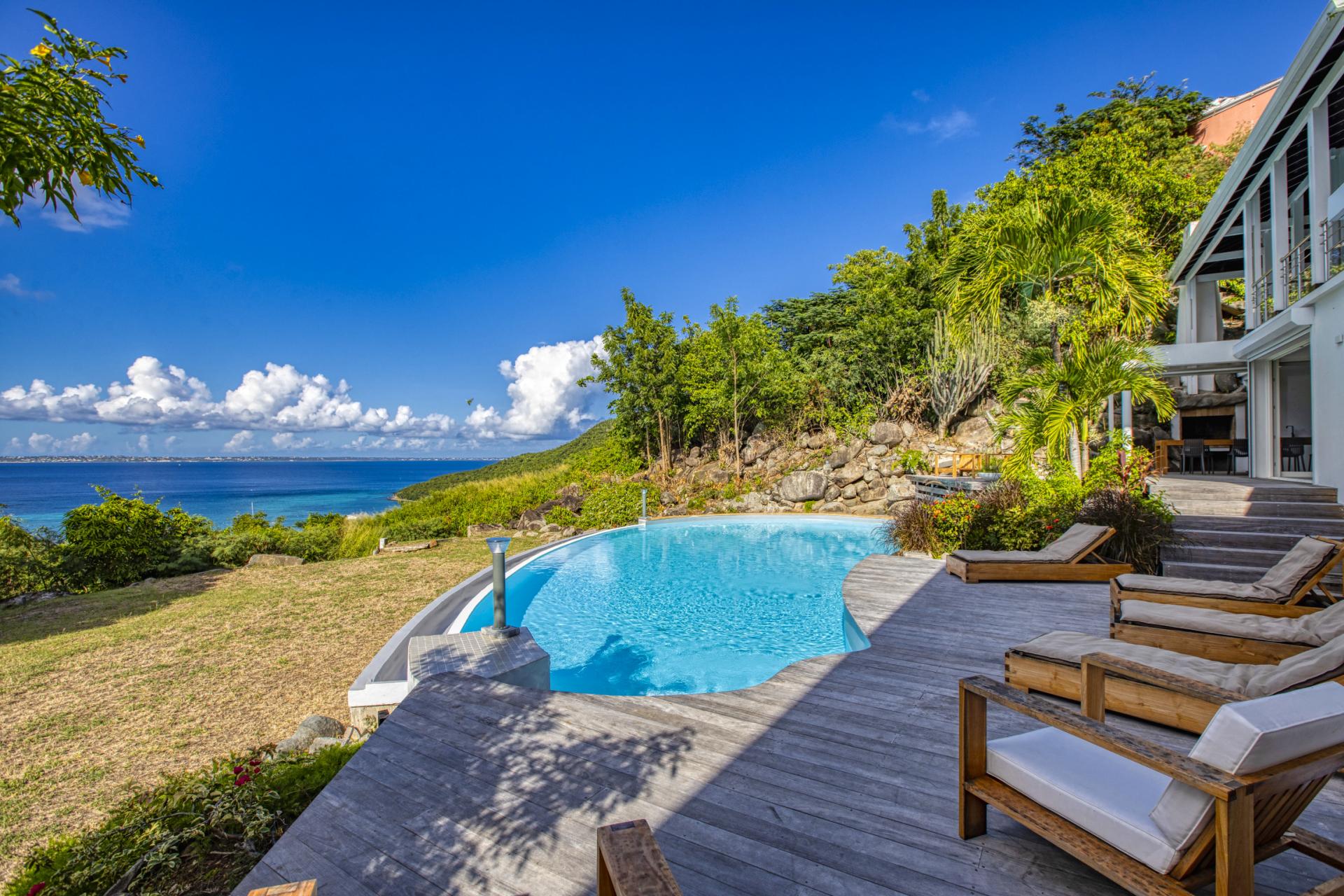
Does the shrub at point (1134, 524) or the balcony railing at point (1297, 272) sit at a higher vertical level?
the balcony railing at point (1297, 272)

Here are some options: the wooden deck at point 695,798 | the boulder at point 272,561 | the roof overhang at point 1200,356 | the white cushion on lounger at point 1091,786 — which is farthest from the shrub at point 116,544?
the roof overhang at point 1200,356

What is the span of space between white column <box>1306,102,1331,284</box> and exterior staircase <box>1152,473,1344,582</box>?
2542mm

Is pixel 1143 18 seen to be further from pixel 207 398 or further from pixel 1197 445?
pixel 207 398

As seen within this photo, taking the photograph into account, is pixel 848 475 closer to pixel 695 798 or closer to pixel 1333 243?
pixel 1333 243

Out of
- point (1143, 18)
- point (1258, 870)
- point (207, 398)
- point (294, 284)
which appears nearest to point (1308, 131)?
point (1258, 870)

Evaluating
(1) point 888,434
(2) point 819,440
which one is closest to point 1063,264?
(1) point 888,434

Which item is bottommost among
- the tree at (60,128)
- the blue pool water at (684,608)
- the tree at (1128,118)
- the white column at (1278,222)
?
the blue pool water at (684,608)

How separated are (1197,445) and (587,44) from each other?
16.0 metres

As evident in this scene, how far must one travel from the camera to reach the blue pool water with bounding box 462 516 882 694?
559cm

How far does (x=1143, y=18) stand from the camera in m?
14.0

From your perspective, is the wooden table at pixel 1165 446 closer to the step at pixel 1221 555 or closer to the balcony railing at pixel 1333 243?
the balcony railing at pixel 1333 243

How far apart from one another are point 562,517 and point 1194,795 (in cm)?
1360

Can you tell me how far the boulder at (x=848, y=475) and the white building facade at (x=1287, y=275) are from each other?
6957mm

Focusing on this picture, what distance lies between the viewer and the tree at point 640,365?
17.6 meters
